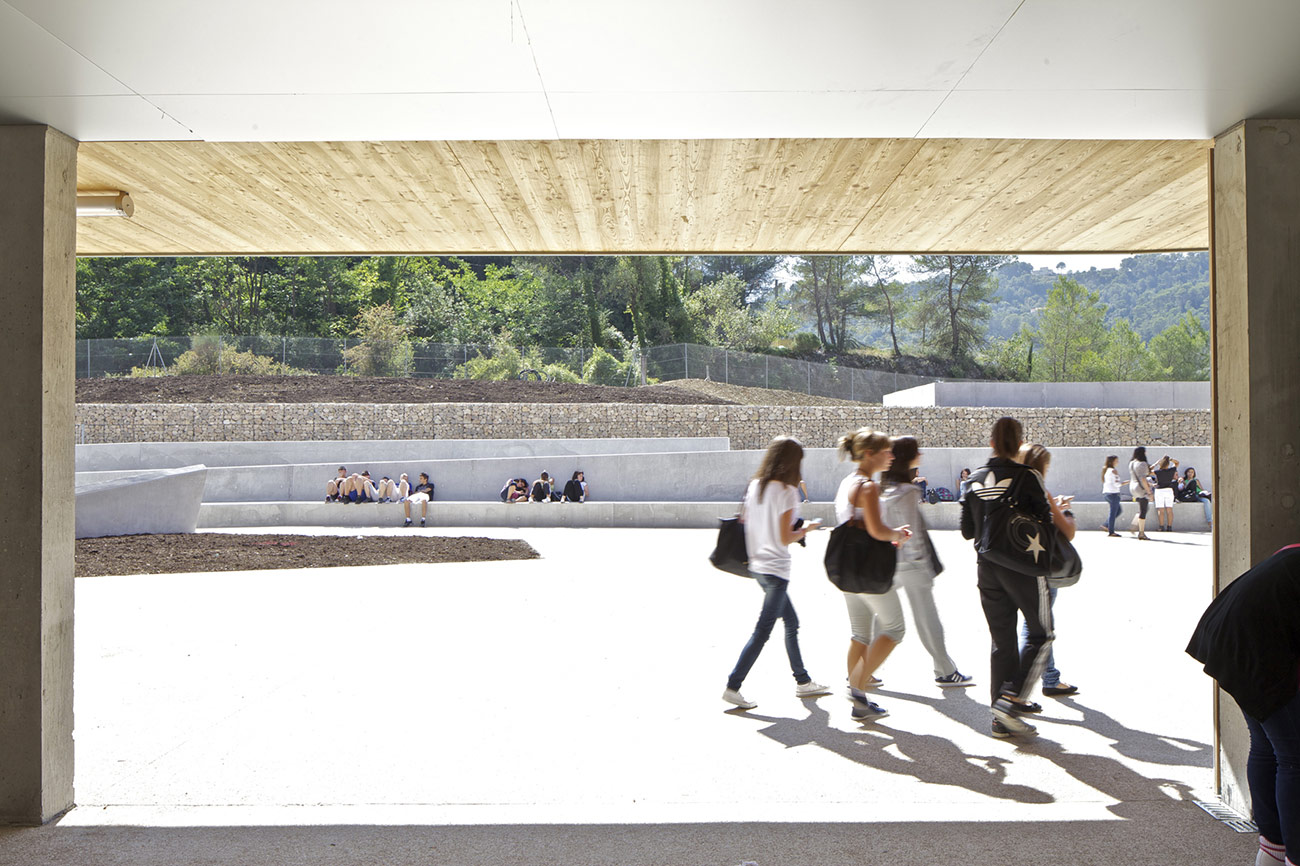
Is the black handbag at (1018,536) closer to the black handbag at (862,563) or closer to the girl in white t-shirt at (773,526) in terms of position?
the black handbag at (862,563)

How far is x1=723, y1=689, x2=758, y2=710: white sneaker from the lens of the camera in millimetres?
5715

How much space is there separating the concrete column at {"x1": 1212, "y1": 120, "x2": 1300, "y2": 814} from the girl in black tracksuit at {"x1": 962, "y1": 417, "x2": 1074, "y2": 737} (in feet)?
2.93

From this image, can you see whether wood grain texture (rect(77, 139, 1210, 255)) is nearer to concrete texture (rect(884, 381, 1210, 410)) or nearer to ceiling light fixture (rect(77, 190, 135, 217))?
ceiling light fixture (rect(77, 190, 135, 217))

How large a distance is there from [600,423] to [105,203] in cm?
2270

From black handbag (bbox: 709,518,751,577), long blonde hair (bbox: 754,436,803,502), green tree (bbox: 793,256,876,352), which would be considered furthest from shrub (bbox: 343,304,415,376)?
green tree (bbox: 793,256,876,352)

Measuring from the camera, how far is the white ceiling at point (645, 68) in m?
3.29

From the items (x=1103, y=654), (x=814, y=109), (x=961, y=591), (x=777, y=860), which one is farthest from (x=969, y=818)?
(x=961, y=591)

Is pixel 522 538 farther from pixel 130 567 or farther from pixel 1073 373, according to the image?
pixel 1073 373

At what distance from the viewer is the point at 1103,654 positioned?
727 centimetres

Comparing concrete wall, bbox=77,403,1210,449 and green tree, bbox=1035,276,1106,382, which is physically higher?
green tree, bbox=1035,276,1106,382

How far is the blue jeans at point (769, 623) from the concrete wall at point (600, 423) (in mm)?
21746

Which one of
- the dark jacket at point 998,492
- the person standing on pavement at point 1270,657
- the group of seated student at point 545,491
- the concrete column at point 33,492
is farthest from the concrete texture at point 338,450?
the person standing on pavement at point 1270,657

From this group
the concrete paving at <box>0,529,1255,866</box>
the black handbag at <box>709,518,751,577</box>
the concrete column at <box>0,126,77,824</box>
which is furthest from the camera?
the black handbag at <box>709,518,751,577</box>

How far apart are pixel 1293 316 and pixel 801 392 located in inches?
1484
